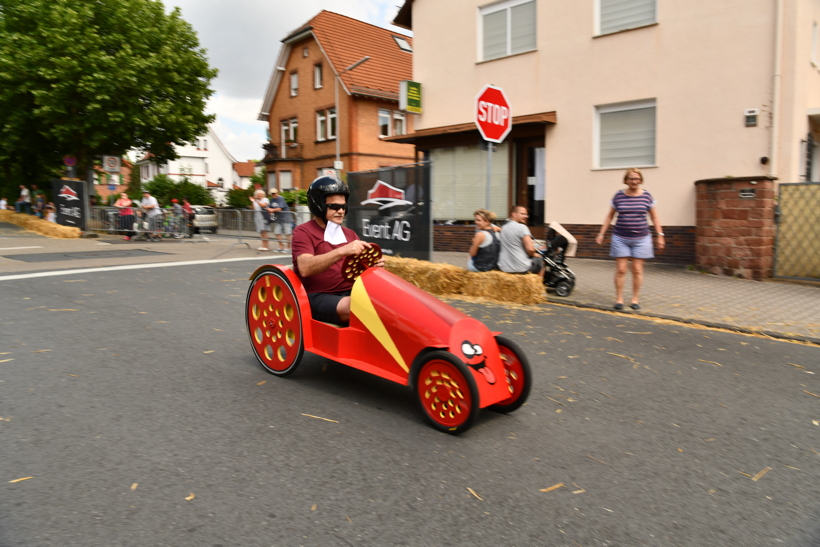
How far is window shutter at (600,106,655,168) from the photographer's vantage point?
523 inches

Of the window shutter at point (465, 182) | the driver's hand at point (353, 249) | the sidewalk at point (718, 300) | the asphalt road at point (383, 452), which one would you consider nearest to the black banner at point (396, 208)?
the sidewalk at point (718, 300)

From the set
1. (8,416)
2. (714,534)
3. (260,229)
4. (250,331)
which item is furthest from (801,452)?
(260,229)

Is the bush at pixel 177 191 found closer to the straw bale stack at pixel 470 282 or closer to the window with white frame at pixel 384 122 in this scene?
the window with white frame at pixel 384 122

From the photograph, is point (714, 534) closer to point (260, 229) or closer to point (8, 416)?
point (8, 416)

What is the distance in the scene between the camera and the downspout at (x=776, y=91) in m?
11.2

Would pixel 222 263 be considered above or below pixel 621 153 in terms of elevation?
below

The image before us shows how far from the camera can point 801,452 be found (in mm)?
3465

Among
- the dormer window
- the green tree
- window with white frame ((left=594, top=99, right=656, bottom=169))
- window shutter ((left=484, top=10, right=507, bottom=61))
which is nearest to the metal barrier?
the green tree

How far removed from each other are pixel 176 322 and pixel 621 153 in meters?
10.9

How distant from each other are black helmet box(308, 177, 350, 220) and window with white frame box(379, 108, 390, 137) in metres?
30.7

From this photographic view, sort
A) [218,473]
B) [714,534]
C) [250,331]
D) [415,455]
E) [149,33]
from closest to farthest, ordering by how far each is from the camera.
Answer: [714,534] → [218,473] → [415,455] → [250,331] → [149,33]

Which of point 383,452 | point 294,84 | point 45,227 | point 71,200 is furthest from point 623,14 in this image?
point 294,84

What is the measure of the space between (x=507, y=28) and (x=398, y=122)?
2026 cm

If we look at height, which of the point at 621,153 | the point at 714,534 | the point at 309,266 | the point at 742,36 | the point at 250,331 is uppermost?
the point at 742,36
